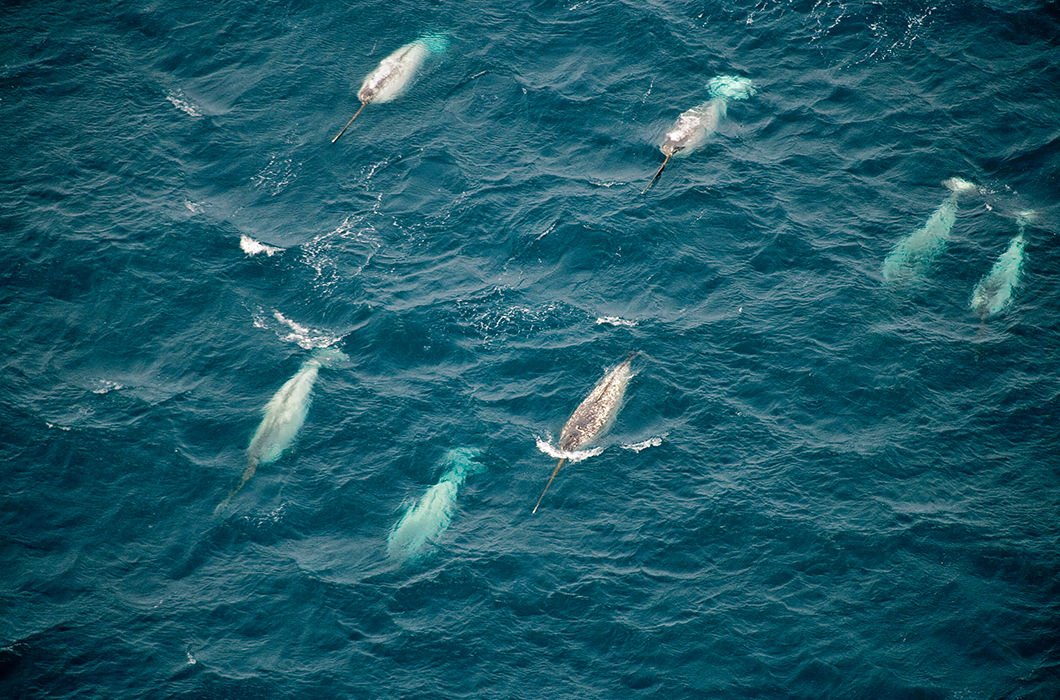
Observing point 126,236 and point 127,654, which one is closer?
point 127,654

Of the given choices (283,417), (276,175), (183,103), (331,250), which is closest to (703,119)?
(331,250)

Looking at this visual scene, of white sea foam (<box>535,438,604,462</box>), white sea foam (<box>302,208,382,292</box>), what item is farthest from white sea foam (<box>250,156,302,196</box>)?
white sea foam (<box>535,438,604,462</box>)

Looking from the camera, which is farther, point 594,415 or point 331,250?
point 331,250

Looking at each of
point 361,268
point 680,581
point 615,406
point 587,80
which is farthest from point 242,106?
point 680,581

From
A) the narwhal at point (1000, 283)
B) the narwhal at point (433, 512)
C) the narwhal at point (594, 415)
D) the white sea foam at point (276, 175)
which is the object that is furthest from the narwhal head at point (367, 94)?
the narwhal at point (1000, 283)

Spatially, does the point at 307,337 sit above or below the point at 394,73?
below

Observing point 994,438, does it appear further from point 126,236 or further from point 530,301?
point 126,236

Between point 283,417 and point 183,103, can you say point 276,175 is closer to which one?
point 183,103
